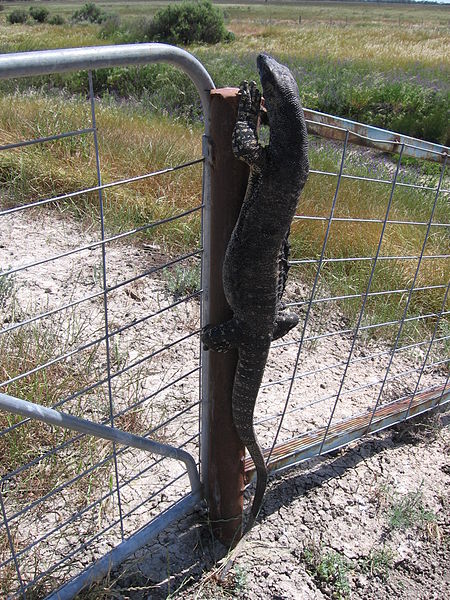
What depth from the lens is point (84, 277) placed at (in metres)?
3.78

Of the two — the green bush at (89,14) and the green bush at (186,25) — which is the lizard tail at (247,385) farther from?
the green bush at (89,14)

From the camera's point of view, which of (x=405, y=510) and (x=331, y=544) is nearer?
(x=331, y=544)

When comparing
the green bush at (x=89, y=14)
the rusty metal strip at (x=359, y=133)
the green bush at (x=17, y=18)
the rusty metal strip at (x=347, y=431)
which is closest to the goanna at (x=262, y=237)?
the rusty metal strip at (x=359, y=133)

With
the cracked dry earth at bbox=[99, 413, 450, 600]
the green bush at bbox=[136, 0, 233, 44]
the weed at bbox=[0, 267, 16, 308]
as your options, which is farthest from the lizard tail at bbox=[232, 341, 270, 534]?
the green bush at bbox=[136, 0, 233, 44]

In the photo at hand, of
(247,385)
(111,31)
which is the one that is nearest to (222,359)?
(247,385)

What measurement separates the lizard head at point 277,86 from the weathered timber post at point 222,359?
1.07ft

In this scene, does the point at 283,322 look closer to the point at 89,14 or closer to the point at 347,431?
the point at 347,431

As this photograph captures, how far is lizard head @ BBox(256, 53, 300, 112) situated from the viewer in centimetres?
177

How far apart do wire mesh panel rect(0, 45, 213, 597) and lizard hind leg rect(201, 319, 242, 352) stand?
3.9 inches

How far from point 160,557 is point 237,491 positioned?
1.42 feet

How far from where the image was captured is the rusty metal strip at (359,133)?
1803 mm

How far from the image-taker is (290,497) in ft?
8.13

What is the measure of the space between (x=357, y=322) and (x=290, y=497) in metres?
1.05

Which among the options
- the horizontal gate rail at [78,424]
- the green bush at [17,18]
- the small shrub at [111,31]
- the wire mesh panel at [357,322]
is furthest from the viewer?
the green bush at [17,18]
